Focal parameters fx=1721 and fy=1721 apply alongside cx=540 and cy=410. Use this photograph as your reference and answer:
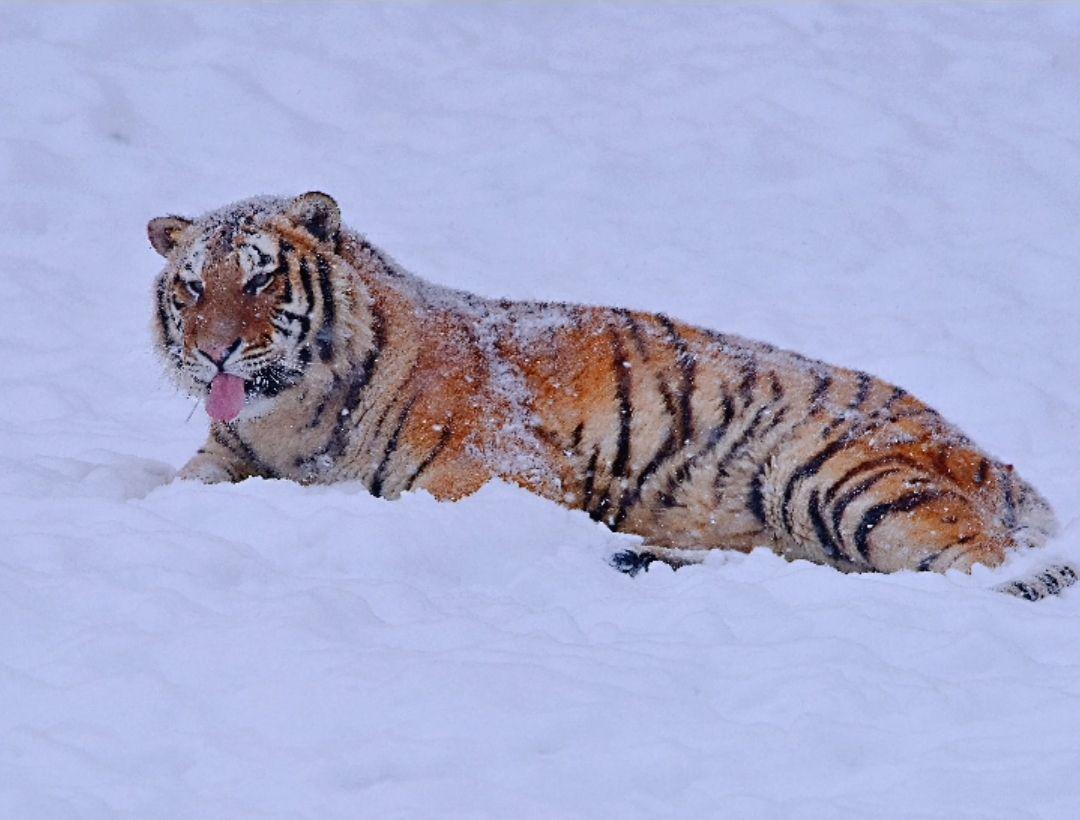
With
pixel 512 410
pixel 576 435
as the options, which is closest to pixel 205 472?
pixel 512 410

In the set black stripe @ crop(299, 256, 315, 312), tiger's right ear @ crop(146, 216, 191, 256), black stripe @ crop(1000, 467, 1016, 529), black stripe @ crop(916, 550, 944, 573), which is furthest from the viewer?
tiger's right ear @ crop(146, 216, 191, 256)

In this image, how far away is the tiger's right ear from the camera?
5098 millimetres

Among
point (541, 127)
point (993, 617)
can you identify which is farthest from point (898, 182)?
point (993, 617)

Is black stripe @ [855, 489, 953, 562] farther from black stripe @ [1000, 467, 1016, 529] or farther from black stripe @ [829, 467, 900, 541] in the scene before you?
black stripe @ [1000, 467, 1016, 529]

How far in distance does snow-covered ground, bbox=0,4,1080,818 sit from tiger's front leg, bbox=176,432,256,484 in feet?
0.44

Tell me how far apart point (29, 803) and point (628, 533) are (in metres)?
2.39

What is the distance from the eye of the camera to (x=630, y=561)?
14.5ft

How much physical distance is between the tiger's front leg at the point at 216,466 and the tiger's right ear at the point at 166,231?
58 centimetres

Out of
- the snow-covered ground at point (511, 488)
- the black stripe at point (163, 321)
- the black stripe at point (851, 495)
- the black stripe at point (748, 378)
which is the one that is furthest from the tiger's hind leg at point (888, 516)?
the black stripe at point (163, 321)

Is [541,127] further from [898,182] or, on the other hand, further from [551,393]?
[551,393]

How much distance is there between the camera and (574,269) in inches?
302

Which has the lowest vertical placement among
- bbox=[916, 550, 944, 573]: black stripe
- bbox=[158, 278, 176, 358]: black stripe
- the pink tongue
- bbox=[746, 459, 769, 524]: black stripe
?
the pink tongue

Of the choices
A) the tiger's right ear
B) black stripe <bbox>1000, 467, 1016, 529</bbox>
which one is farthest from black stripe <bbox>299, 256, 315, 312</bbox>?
A: black stripe <bbox>1000, 467, 1016, 529</bbox>

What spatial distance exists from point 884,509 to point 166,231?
2.24 metres
